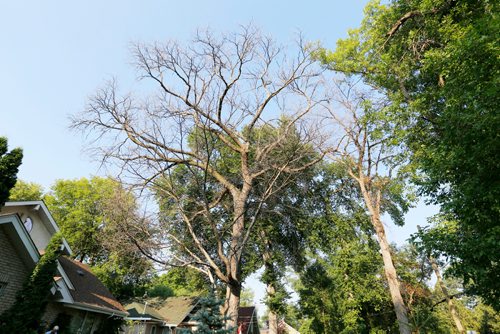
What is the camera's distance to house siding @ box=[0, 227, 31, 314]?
1003 cm

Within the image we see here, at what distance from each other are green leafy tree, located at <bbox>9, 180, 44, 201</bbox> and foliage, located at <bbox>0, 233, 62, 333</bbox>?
24820 millimetres

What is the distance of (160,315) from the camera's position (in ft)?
84.2

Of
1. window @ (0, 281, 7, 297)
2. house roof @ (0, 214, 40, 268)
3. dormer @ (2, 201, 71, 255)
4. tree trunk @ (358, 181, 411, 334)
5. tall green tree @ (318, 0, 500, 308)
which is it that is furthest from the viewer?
dormer @ (2, 201, 71, 255)

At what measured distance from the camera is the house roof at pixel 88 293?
13586 mm

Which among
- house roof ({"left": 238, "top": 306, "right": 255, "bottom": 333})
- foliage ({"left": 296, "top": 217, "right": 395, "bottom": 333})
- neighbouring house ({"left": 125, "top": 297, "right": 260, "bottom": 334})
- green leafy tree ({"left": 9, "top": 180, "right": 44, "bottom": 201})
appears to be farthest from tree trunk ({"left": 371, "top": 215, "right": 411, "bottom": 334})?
green leafy tree ({"left": 9, "top": 180, "right": 44, "bottom": 201})

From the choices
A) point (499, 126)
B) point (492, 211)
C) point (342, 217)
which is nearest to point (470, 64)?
point (499, 126)

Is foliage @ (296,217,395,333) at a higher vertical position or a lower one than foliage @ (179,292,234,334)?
higher

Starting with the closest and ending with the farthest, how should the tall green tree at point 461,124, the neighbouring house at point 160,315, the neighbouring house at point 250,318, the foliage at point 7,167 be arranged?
the tall green tree at point 461,124, the foliage at point 7,167, the neighbouring house at point 160,315, the neighbouring house at point 250,318

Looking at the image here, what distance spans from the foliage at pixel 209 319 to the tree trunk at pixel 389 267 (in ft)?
28.6

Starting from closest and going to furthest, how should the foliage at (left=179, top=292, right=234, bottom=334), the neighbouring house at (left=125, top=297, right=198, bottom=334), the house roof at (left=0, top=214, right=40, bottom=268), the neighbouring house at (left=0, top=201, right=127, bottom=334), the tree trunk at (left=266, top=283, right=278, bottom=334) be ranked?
1. the foliage at (left=179, top=292, right=234, bottom=334)
2. the house roof at (left=0, top=214, right=40, bottom=268)
3. the neighbouring house at (left=0, top=201, right=127, bottom=334)
4. the tree trunk at (left=266, top=283, right=278, bottom=334)
5. the neighbouring house at (left=125, top=297, right=198, bottom=334)

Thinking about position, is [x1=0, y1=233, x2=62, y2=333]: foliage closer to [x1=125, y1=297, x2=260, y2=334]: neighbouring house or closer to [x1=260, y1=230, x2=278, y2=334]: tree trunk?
[x1=260, y1=230, x2=278, y2=334]: tree trunk

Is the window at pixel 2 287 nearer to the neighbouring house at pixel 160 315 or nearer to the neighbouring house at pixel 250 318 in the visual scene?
the neighbouring house at pixel 160 315

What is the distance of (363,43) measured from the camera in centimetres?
1530

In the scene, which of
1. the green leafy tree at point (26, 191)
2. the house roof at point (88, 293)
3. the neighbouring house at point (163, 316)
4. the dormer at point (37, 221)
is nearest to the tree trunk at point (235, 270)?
the house roof at point (88, 293)
